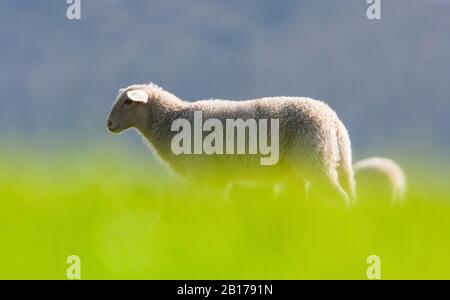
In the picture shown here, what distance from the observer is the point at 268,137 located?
6492mm

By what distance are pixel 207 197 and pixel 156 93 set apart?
125 centimetres

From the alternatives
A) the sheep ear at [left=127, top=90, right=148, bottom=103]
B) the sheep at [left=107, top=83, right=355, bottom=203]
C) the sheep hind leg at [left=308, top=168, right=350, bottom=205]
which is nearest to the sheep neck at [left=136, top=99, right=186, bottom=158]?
the sheep at [left=107, top=83, right=355, bottom=203]

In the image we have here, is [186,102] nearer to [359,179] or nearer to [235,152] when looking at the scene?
[235,152]

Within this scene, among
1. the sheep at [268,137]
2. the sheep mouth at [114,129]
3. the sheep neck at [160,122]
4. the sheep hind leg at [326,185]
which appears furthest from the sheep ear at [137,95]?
the sheep hind leg at [326,185]

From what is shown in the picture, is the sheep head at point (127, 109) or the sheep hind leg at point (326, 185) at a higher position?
the sheep head at point (127, 109)

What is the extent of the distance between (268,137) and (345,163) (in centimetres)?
76

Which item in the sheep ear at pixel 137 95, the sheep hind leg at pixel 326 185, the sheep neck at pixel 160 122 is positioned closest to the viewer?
the sheep hind leg at pixel 326 185

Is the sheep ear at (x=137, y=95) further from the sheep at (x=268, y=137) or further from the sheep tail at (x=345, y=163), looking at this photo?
the sheep tail at (x=345, y=163)

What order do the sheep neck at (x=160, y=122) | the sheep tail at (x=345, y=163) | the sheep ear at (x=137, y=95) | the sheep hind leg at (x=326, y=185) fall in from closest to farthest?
the sheep hind leg at (x=326, y=185)
the sheep tail at (x=345, y=163)
the sheep ear at (x=137, y=95)
the sheep neck at (x=160, y=122)

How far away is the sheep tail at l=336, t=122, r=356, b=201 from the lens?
643 cm

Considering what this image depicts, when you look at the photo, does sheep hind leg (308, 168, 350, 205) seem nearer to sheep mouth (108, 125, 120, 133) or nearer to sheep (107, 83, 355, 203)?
sheep (107, 83, 355, 203)

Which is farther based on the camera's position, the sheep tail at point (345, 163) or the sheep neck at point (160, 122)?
the sheep neck at point (160, 122)

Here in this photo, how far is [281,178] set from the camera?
652cm

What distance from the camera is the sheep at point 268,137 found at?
6.32 m
